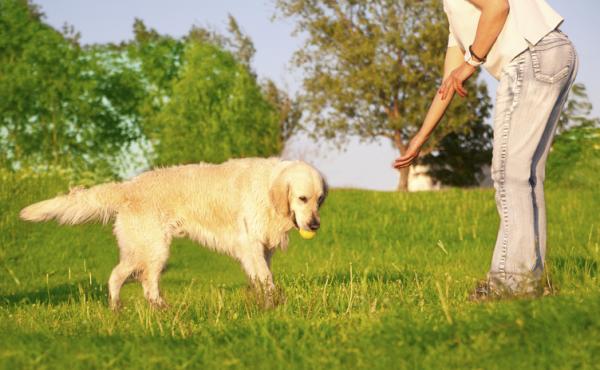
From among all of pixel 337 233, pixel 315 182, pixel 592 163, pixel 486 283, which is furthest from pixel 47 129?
pixel 486 283

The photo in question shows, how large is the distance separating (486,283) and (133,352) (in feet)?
8.70

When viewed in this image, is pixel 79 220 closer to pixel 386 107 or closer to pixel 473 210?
pixel 473 210

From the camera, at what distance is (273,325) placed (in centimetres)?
414

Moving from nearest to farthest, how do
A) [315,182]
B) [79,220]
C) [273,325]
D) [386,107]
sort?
[273,325]
[315,182]
[79,220]
[386,107]

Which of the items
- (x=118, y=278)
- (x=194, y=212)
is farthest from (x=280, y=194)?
(x=118, y=278)

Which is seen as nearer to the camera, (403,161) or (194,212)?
(403,161)

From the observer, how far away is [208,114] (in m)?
24.4

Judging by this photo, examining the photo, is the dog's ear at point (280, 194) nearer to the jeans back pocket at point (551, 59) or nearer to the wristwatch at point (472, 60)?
the wristwatch at point (472, 60)

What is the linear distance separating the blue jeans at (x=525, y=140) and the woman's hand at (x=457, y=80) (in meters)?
0.24

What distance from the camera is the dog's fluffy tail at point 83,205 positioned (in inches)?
278

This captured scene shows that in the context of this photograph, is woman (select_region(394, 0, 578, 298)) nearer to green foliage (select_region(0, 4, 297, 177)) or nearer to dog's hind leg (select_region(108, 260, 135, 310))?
dog's hind leg (select_region(108, 260, 135, 310))

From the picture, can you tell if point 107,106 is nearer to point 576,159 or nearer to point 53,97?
point 53,97

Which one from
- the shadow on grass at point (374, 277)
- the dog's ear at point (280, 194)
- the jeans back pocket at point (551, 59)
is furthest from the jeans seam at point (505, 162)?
the dog's ear at point (280, 194)

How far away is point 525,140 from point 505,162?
0.20 metres
